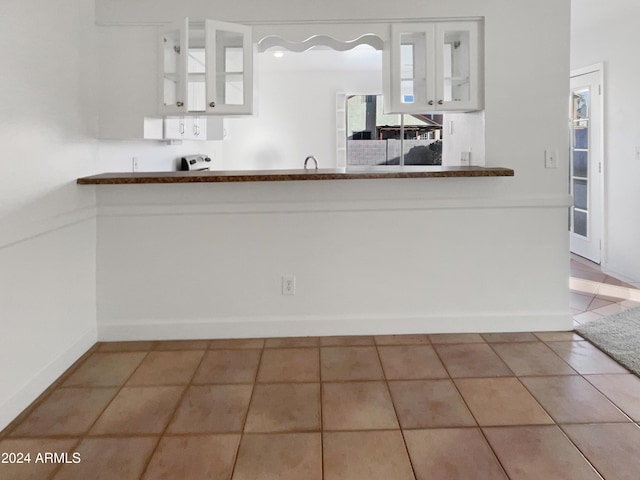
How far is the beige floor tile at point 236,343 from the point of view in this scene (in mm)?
2906

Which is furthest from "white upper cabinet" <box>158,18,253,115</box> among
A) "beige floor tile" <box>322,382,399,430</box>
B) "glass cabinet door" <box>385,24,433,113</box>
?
"beige floor tile" <box>322,382,399,430</box>

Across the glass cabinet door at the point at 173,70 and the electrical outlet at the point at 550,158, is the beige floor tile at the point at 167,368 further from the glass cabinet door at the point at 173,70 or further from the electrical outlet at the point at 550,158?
the electrical outlet at the point at 550,158

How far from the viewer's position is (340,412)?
2.13m

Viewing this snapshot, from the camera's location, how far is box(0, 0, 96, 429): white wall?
207 centimetres

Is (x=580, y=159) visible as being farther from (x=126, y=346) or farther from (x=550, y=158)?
(x=126, y=346)

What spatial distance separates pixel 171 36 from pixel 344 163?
4990 millimetres

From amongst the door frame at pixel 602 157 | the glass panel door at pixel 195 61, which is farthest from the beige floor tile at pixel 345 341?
the door frame at pixel 602 157

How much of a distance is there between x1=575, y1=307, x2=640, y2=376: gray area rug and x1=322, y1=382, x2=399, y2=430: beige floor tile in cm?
130

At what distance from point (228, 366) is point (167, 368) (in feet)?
1.03

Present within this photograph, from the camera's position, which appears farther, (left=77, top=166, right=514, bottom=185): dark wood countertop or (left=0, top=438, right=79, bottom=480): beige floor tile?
(left=77, top=166, right=514, bottom=185): dark wood countertop

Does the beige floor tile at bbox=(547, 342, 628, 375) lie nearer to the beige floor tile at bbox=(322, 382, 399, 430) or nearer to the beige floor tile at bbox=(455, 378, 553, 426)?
the beige floor tile at bbox=(455, 378, 553, 426)

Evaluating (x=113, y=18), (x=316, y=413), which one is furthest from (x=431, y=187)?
(x=113, y=18)

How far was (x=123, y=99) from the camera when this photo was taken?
2928 mm

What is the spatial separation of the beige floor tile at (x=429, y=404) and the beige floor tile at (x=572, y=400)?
0.36 meters
